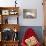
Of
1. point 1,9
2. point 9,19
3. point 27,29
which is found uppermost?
point 1,9

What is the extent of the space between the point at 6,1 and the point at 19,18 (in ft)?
2.40

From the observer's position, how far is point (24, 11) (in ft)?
18.4

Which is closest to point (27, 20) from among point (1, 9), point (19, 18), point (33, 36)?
point (19, 18)

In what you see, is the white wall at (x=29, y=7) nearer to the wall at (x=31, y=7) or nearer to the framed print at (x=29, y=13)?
the wall at (x=31, y=7)

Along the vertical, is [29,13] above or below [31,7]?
below

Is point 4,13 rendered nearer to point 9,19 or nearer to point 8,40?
point 9,19

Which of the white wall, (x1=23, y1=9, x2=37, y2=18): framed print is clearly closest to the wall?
the white wall

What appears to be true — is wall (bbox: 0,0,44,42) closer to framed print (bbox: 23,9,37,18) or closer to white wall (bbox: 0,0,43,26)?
white wall (bbox: 0,0,43,26)

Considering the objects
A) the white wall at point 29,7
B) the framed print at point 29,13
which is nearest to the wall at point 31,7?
the white wall at point 29,7

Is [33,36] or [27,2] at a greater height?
[27,2]

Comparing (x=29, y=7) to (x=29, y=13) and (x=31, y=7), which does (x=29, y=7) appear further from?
(x=29, y=13)

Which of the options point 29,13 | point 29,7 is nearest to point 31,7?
point 29,7

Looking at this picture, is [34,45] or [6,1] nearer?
[34,45]

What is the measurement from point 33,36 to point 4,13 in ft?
4.01
